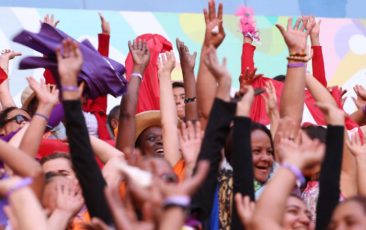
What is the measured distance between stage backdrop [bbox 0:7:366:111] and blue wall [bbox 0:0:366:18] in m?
0.14

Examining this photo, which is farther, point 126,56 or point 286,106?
point 126,56

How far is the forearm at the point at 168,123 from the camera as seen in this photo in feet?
15.4

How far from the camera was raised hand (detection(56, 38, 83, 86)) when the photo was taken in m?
3.88

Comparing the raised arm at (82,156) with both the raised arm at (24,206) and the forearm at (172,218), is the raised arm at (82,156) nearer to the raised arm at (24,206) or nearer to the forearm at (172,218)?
the raised arm at (24,206)

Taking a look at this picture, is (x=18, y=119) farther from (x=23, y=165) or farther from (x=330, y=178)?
(x=330, y=178)

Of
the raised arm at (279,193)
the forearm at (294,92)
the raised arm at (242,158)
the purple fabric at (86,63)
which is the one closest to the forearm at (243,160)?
the raised arm at (242,158)

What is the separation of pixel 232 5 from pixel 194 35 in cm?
54

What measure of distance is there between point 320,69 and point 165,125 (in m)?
1.67

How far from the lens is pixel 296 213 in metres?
4.27

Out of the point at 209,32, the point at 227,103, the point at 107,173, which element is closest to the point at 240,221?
the point at 227,103

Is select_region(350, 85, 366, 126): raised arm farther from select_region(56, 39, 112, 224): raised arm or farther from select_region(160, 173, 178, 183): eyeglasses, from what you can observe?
select_region(160, 173, 178, 183): eyeglasses

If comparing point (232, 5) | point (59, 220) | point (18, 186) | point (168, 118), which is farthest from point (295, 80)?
point (232, 5)

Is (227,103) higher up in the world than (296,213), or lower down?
higher up

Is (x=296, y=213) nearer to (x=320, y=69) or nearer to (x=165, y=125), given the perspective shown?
(x=165, y=125)
